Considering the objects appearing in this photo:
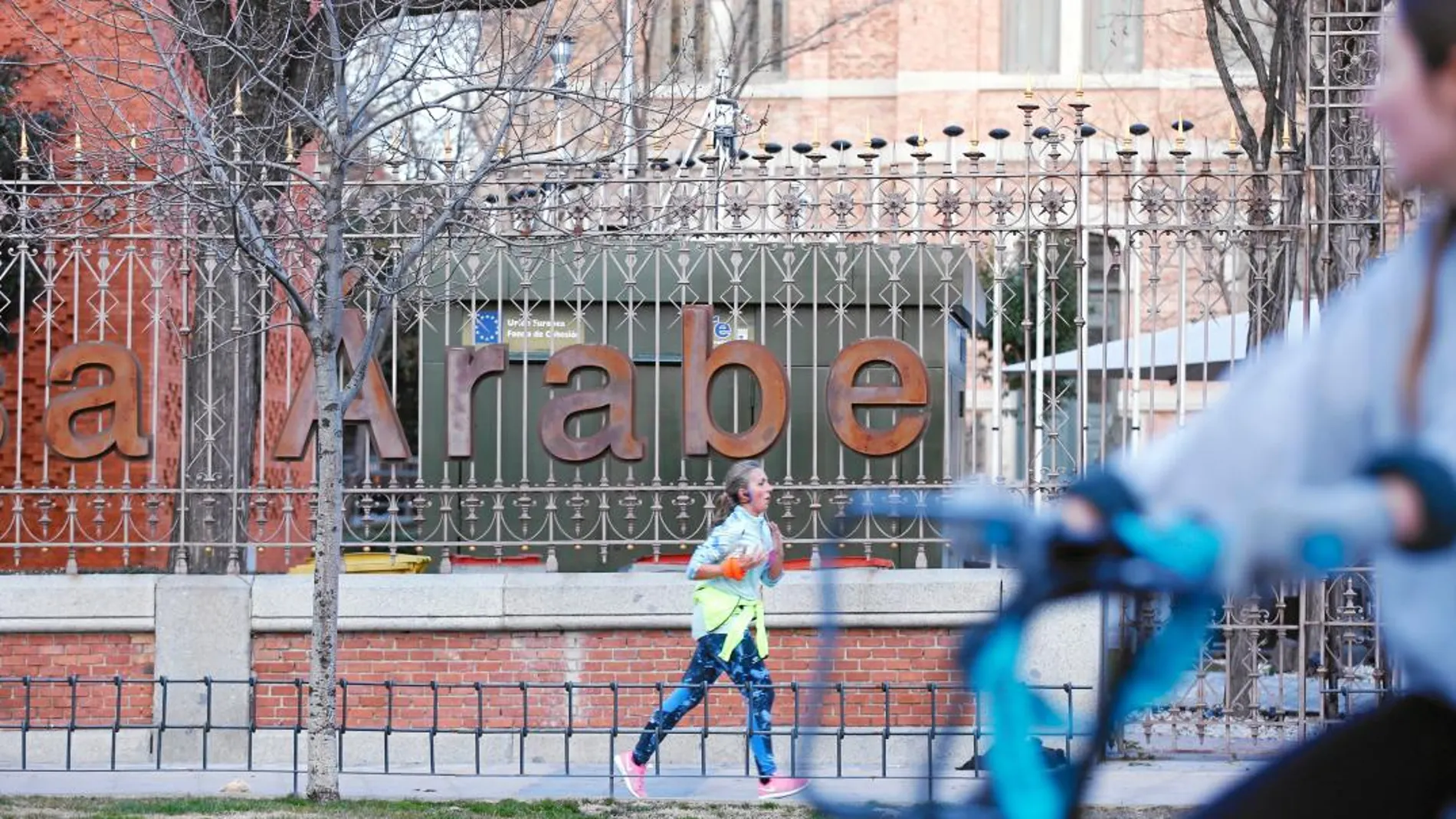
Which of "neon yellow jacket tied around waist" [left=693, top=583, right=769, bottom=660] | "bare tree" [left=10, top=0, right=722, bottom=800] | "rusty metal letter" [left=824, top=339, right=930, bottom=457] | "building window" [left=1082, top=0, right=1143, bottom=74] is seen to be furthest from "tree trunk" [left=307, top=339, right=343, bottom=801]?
"building window" [left=1082, top=0, right=1143, bottom=74]

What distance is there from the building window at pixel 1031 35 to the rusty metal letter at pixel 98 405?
2256 cm

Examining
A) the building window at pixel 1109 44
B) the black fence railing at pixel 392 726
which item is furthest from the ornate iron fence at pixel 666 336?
the building window at pixel 1109 44

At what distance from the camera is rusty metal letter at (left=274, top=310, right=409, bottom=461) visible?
1208 cm

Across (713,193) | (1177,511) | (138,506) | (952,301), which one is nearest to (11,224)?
(138,506)

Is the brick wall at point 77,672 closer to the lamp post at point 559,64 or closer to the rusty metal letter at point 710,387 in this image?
the rusty metal letter at point 710,387

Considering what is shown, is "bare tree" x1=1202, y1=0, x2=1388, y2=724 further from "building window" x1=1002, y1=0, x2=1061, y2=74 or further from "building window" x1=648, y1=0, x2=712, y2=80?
"building window" x1=1002, y1=0, x2=1061, y2=74

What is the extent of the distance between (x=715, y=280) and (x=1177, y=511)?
37.0ft

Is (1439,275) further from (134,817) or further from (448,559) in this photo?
(448,559)

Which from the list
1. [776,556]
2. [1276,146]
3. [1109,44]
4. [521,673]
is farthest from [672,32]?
[776,556]

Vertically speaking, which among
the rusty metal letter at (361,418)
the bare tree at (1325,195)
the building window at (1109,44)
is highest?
the building window at (1109,44)

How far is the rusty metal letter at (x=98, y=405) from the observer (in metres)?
12.1

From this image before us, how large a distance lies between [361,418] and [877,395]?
334 centimetres

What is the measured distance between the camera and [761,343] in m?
13.0

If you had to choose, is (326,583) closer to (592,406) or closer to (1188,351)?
(592,406)
